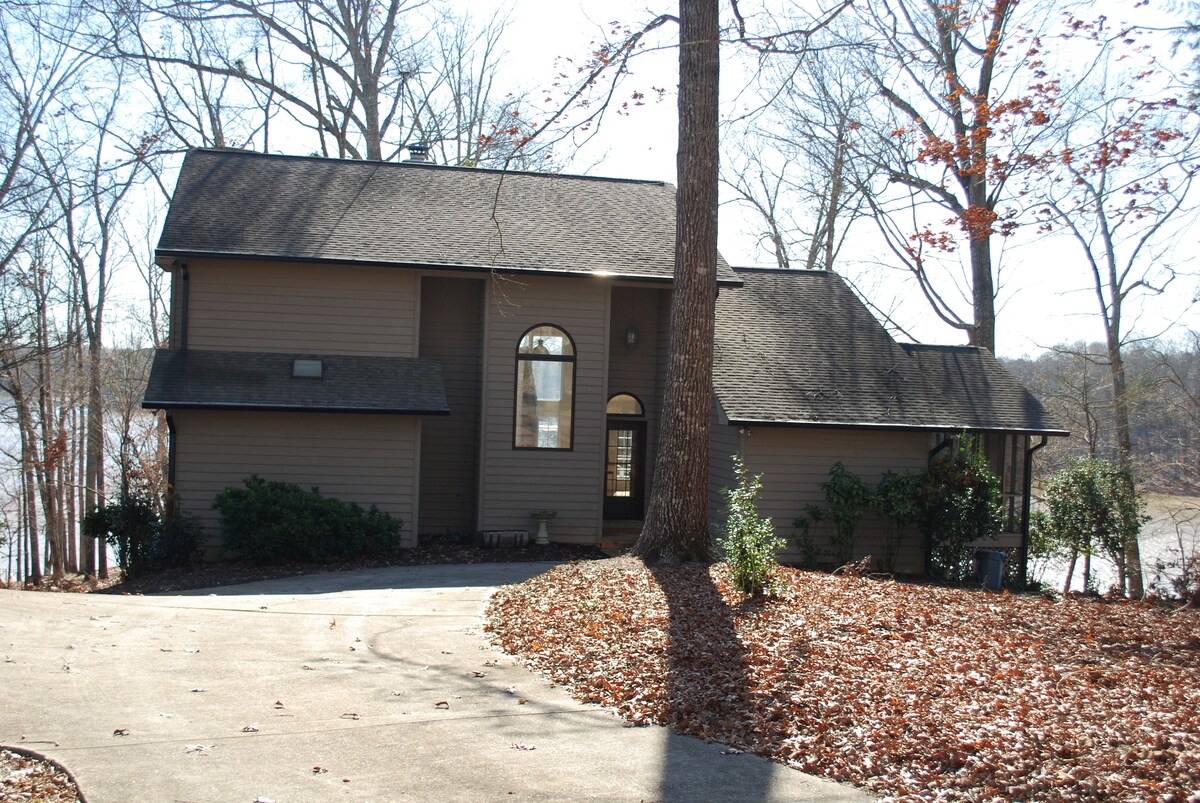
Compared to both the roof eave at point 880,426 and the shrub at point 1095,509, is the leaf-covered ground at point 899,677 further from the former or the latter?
the shrub at point 1095,509

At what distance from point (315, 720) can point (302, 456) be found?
9930 mm

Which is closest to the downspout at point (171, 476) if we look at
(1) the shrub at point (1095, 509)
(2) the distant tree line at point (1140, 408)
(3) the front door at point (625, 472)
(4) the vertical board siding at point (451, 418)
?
(4) the vertical board siding at point (451, 418)

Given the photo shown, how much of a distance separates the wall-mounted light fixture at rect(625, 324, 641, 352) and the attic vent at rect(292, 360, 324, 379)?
539cm

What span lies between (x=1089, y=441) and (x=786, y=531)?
50.0 feet

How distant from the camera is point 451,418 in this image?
17453mm

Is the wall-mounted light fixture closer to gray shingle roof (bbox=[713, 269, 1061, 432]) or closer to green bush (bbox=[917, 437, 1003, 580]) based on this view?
gray shingle roof (bbox=[713, 269, 1061, 432])

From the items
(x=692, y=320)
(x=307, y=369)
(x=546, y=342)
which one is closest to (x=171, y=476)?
(x=307, y=369)

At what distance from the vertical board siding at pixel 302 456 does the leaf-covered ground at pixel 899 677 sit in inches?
228

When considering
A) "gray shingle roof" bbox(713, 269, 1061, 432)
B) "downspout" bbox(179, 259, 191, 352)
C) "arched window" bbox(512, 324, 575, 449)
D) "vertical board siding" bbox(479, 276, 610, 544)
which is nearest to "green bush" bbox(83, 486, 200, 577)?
"downspout" bbox(179, 259, 191, 352)

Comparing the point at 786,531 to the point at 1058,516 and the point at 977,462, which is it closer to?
the point at 977,462

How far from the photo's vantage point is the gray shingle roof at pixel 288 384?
583 inches

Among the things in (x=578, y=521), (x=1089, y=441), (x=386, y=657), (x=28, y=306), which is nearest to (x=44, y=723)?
(x=386, y=657)

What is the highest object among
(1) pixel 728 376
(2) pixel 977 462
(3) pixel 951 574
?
(1) pixel 728 376

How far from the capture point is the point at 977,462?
52.4 ft
